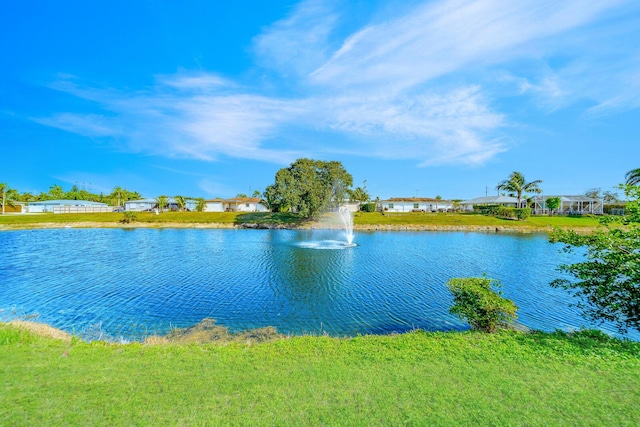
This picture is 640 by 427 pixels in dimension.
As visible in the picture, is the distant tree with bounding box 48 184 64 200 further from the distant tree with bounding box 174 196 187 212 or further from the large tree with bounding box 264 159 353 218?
the large tree with bounding box 264 159 353 218

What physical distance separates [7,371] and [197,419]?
6005mm

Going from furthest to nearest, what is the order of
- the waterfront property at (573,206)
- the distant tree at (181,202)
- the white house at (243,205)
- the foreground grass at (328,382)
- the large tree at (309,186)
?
the white house at (243,205) → the distant tree at (181,202) → the waterfront property at (573,206) → the large tree at (309,186) → the foreground grass at (328,382)

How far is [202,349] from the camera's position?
30.8ft

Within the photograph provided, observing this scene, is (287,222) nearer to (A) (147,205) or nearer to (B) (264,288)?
(B) (264,288)

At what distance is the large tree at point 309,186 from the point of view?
60844 mm

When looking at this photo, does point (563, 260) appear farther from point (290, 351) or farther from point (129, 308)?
point (129, 308)

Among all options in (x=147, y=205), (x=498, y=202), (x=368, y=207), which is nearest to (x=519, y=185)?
(x=498, y=202)

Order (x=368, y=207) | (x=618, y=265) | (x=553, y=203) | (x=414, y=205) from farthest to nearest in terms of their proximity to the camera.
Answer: (x=414, y=205) < (x=368, y=207) < (x=553, y=203) < (x=618, y=265)

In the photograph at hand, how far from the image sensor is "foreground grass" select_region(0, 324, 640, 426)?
581 cm

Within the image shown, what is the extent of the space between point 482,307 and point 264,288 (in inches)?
544

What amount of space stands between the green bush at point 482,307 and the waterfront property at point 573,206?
318ft

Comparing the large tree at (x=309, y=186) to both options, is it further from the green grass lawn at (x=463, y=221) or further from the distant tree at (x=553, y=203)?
the distant tree at (x=553, y=203)

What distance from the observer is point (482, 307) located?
10.9m

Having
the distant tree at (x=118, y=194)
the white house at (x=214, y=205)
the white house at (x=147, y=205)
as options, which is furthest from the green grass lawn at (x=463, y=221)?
the distant tree at (x=118, y=194)
